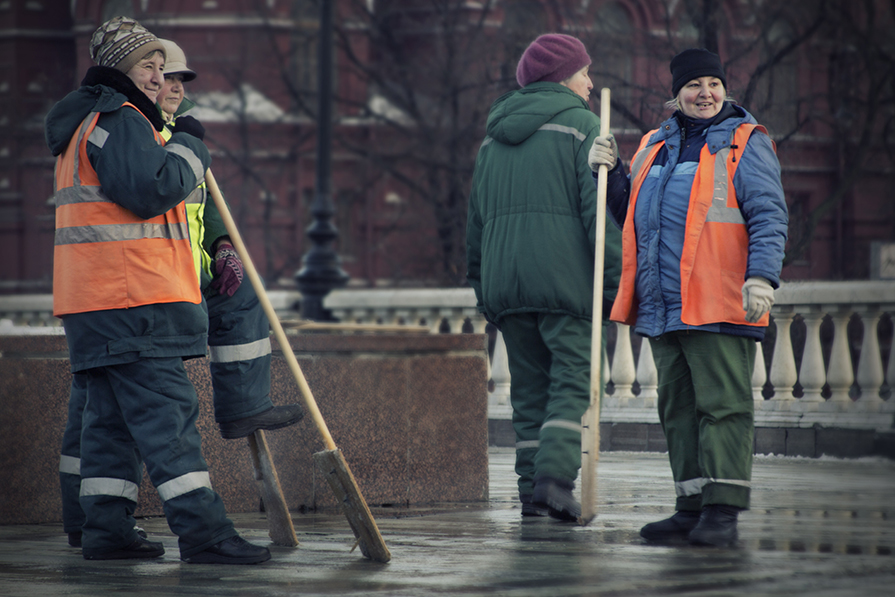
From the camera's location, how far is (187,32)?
33.4 m

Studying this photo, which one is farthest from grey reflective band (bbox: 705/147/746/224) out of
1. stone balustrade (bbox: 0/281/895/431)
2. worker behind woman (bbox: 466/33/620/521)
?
stone balustrade (bbox: 0/281/895/431)

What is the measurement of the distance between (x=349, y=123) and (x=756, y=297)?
2867cm

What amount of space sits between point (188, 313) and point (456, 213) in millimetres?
19738

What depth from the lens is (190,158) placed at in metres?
4.80

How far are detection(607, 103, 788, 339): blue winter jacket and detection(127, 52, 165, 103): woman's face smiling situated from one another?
1924 mm

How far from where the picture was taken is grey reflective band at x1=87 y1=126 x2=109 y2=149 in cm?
476

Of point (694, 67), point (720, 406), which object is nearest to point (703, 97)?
point (694, 67)

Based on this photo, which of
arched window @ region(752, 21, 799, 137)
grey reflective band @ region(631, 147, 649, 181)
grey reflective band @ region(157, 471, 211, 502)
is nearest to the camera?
grey reflective band @ region(157, 471, 211, 502)

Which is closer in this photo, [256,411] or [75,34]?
[256,411]

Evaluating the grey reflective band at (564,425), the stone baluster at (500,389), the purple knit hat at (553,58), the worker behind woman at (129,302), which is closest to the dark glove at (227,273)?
the worker behind woman at (129,302)

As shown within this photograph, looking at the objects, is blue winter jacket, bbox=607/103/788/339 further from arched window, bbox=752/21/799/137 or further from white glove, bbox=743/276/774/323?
arched window, bbox=752/21/799/137

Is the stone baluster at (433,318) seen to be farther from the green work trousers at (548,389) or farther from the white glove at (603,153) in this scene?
the white glove at (603,153)

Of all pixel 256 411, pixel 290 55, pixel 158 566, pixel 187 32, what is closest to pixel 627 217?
pixel 256 411

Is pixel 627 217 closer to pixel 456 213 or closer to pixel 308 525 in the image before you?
pixel 308 525
